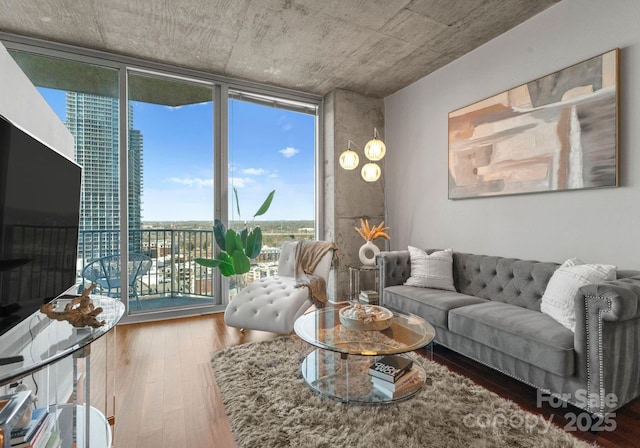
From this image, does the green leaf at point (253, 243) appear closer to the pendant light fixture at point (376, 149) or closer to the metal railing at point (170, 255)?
the metal railing at point (170, 255)

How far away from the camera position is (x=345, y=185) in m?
4.26

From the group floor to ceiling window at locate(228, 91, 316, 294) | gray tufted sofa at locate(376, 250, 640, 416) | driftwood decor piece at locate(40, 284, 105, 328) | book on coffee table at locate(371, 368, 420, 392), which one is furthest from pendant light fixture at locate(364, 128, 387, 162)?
driftwood decor piece at locate(40, 284, 105, 328)

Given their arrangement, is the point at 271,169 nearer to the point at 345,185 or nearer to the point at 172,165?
the point at 345,185

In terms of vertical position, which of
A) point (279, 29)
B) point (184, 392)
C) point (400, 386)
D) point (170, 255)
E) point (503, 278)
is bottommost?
point (184, 392)

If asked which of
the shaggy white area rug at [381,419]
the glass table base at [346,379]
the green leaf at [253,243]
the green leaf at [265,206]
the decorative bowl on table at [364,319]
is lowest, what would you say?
the shaggy white area rug at [381,419]

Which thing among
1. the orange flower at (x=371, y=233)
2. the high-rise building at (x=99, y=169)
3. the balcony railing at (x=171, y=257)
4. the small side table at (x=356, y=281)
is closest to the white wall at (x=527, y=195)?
the orange flower at (x=371, y=233)

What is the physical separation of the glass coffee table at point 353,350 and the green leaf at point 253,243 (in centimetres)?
145

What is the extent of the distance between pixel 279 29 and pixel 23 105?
2.04 metres

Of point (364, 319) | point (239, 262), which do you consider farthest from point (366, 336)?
point (239, 262)

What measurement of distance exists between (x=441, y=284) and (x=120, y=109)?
12.2 ft

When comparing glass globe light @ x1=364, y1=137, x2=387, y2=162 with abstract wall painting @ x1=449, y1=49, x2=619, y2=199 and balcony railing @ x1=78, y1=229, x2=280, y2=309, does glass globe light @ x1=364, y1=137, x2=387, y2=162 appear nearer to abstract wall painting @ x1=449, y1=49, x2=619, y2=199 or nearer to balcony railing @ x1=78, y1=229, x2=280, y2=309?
abstract wall painting @ x1=449, y1=49, x2=619, y2=199

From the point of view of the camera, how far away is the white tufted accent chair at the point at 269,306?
271cm

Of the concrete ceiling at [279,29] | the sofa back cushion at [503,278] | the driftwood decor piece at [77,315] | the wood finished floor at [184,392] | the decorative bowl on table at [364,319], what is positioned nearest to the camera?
the driftwood decor piece at [77,315]

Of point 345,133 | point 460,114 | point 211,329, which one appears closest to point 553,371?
point 460,114
